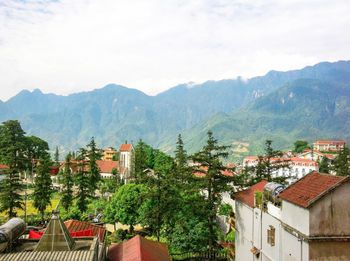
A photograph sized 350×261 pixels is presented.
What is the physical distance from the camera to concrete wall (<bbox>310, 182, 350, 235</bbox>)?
16.8m

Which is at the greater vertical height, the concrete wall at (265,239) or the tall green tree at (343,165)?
the tall green tree at (343,165)

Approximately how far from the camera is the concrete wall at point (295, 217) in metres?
17.0

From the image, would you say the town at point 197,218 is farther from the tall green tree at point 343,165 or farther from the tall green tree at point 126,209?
the tall green tree at point 343,165

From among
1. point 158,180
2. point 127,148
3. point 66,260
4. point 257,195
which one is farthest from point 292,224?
point 127,148

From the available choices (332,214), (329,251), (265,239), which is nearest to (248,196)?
(265,239)

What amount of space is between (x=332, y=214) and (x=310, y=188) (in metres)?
1.73

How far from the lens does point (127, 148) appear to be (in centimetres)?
10425

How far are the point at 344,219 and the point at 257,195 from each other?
Result: 7.52m

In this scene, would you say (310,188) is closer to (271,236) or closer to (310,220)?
(310,220)

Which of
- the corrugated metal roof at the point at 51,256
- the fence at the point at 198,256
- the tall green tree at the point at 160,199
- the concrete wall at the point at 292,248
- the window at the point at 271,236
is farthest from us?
the tall green tree at the point at 160,199

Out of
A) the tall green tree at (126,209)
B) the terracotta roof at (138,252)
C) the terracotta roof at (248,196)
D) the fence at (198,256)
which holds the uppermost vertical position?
the terracotta roof at (248,196)

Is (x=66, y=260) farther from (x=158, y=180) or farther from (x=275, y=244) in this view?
(x=158, y=180)

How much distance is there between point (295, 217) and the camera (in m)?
18.0

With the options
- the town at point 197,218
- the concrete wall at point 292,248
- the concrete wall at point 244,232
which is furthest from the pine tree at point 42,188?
the concrete wall at point 292,248
